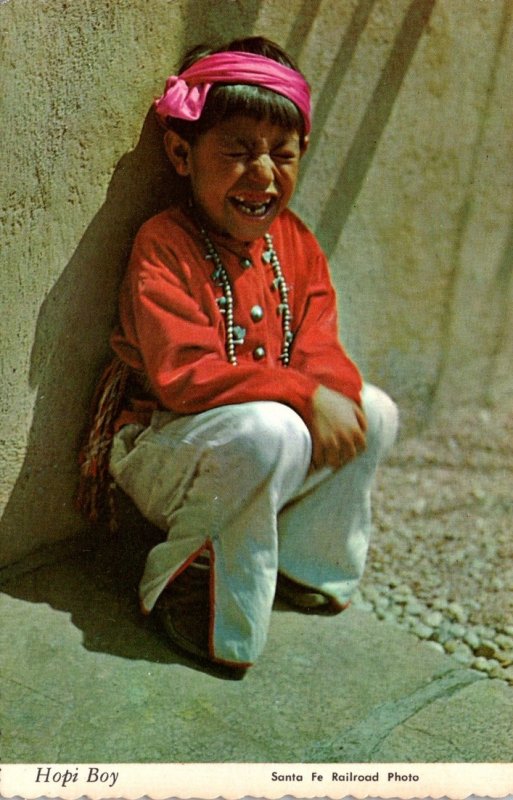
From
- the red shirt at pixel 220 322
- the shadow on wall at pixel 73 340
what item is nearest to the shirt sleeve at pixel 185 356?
the red shirt at pixel 220 322

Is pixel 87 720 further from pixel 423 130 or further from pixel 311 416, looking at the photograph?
Answer: pixel 423 130

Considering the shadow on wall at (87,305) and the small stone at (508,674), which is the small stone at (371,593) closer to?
the small stone at (508,674)

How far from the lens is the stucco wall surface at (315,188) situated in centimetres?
243

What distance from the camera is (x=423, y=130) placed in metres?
2.78

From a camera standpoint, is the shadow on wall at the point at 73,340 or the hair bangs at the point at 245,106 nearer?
the hair bangs at the point at 245,106

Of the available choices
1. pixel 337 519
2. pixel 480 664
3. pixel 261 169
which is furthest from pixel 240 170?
pixel 480 664

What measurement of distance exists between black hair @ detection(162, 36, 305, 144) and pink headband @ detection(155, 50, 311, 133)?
0.01 meters

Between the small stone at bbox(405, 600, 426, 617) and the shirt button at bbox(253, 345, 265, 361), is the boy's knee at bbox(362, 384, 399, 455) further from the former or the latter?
the small stone at bbox(405, 600, 426, 617)

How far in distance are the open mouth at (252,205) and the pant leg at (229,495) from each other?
399 mm

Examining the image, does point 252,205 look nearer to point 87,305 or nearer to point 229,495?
point 87,305

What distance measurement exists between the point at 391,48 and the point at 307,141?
0.33m

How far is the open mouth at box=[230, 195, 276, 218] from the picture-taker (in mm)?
2480

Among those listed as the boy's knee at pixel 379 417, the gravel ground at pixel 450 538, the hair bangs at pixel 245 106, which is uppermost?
the hair bangs at pixel 245 106

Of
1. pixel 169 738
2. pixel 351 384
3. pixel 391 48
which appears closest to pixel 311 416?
pixel 351 384
